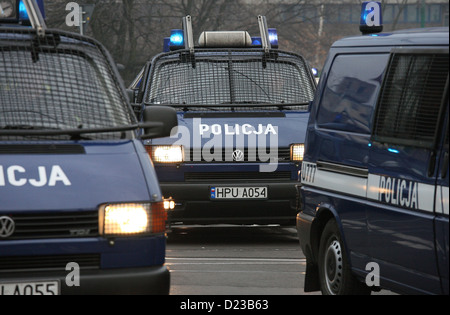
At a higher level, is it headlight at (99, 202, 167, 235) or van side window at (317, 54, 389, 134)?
van side window at (317, 54, 389, 134)

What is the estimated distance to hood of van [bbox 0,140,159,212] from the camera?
629cm

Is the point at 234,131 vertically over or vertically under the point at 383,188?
under

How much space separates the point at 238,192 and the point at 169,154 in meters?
0.85

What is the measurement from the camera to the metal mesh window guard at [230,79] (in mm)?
13000

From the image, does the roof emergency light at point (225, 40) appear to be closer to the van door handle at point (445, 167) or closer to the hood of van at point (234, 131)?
the hood of van at point (234, 131)

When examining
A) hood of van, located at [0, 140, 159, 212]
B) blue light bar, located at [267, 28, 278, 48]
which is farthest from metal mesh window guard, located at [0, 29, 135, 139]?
blue light bar, located at [267, 28, 278, 48]

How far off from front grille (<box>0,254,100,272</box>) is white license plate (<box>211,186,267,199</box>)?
594cm

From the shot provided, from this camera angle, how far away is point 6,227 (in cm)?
618

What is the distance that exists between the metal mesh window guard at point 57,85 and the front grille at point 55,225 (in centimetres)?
87

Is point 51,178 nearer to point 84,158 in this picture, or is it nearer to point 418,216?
point 84,158

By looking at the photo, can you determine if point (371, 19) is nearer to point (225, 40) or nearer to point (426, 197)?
point (426, 197)

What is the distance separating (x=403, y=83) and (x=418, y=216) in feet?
3.16

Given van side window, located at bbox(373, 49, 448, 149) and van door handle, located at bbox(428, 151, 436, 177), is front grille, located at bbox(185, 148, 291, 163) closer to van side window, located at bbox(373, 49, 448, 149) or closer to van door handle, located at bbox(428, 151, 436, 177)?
van side window, located at bbox(373, 49, 448, 149)

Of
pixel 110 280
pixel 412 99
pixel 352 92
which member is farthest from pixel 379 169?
pixel 110 280
